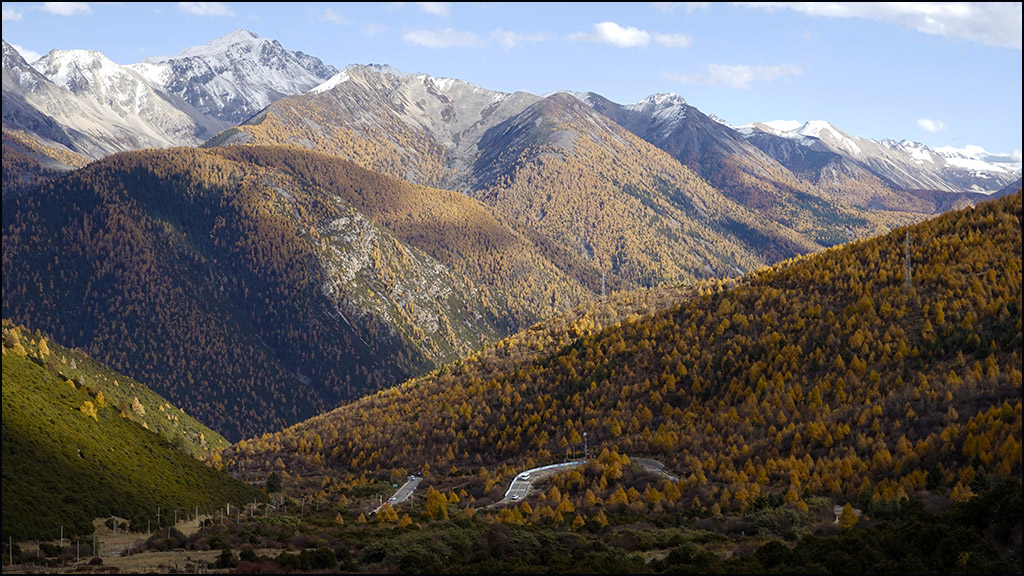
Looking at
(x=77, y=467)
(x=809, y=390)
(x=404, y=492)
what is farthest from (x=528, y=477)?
(x=77, y=467)

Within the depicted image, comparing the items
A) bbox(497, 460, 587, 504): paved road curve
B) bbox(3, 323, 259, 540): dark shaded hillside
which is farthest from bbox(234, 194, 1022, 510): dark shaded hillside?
bbox(3, 323, 259, 540): dark shaded hillside

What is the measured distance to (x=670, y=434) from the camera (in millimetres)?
139375

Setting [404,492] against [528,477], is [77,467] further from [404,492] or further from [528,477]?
[528,477]

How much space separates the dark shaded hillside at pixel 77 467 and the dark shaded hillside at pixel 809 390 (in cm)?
4808

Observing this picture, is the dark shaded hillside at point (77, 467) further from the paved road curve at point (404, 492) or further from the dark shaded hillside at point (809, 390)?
the dark shaded hillside at point (809, 390)

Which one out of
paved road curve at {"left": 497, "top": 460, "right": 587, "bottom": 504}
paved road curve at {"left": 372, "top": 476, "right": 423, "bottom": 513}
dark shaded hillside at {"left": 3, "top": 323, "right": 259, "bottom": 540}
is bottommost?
paved road curve at {"left": 372, "top": 476, "right": 423, "bottom": 513}

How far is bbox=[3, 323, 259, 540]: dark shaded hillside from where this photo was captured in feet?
315

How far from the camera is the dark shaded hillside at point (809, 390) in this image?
102375mm

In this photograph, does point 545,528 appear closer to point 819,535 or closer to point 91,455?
point 819,535

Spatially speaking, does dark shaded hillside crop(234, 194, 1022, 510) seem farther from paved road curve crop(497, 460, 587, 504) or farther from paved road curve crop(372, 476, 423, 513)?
paved road curve crop(372, 476, 423, 513)

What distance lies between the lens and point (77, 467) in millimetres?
111875

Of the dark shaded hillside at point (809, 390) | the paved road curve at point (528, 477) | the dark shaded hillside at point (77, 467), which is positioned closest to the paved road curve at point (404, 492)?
the dark shaded hillside at point (809, 390)

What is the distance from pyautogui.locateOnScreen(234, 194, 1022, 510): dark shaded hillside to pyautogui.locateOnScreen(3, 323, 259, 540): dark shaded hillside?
48.1 meters

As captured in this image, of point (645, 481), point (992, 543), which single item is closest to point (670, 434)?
point (645, 481)
